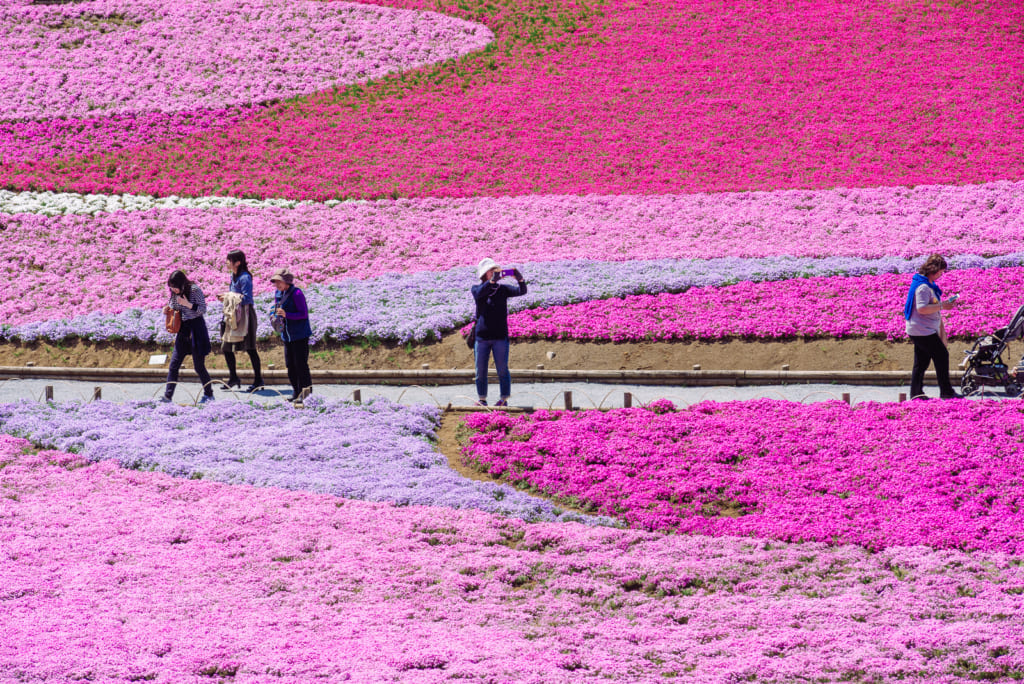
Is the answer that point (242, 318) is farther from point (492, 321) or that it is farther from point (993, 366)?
point (993, 366)

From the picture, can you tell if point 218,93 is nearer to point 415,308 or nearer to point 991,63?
point 415,308

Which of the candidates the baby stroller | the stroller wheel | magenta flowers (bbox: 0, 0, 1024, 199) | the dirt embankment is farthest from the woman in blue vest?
magenta flowers (bbox: 0, 0, 1024, 199)

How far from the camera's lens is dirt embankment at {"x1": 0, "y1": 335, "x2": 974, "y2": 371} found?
1889 centimetres

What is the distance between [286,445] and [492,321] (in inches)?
140

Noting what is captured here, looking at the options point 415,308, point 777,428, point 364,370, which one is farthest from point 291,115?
point 777,428

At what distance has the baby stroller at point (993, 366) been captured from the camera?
16.3 metres

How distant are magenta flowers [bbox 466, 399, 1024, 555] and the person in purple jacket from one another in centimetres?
98

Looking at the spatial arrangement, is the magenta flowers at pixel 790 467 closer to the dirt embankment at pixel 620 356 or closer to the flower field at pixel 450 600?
the flower field at pixel 450 600

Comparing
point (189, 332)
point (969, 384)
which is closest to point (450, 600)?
point (189, 332)

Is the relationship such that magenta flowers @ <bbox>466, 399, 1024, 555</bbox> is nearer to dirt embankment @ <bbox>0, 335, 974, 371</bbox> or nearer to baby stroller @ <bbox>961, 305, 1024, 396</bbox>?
baby stroller @ <bbox>961, 305, 1024, 396</bbox>

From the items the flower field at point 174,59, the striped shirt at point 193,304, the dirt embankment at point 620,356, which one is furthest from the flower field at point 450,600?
the flower field at point 174,59

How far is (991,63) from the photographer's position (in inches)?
1567

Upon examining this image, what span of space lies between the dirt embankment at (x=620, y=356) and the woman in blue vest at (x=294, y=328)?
3045 millimetres

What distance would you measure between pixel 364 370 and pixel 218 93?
24.5 m
